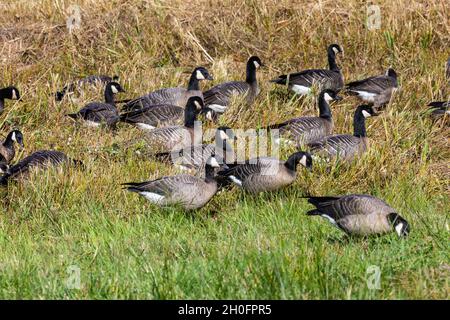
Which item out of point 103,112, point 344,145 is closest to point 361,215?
point 344,145

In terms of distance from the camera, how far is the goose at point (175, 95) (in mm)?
13641

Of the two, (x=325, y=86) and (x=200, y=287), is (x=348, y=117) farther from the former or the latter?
(x=200, y=287)

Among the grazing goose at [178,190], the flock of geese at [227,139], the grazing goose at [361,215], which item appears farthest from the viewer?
the grazing goose at [178,190]

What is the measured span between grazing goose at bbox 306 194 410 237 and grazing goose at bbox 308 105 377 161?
210 cm

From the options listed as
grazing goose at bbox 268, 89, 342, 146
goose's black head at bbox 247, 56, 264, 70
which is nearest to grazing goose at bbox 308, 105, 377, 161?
grazing goose at bbox 268, 89, 342, 146

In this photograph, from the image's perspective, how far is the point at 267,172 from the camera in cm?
1048

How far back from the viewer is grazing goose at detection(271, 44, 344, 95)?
1357 cm

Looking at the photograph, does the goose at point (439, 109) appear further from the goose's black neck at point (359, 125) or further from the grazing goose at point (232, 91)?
the grazing goose at point (232, 91)

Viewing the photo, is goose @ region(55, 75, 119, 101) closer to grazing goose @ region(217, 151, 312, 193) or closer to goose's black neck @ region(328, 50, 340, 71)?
goose's black neck @ region(328, 50, 340, 71)

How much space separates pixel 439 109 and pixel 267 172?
136 inches

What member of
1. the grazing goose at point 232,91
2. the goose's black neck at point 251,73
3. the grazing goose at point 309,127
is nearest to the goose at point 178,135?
the grazing goose at point 232,91

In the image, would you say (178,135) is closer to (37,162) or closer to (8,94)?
(37,162)

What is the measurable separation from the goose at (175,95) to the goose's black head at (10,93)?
1633 millimetres

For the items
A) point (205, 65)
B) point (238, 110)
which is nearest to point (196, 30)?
point (205, 65)
